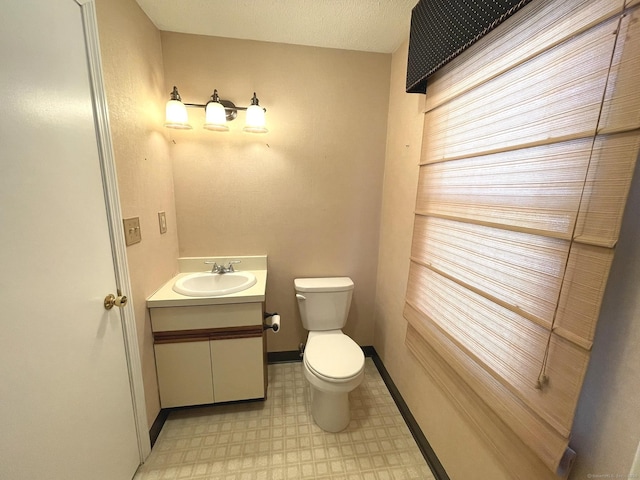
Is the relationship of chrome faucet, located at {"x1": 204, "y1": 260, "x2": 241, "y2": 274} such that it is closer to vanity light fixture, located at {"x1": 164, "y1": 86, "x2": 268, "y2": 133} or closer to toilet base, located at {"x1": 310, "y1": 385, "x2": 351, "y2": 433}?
vanity light fixture, located at {"x1": 164, "y1": 86, "x2": 268, "y2": 133}

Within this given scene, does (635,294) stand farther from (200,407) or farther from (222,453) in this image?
(200,407)

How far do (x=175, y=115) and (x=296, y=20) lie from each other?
34.0 inches

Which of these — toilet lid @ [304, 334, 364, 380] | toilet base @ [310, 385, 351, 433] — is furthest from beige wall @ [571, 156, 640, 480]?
toilet base @ [310, 385, 351, 433]

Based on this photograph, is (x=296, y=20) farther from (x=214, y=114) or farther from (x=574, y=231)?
(x=574, y=231)

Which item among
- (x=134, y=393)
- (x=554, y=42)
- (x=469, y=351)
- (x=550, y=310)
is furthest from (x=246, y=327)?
(x=554, y=42)

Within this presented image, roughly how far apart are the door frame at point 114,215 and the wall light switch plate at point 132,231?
4cm

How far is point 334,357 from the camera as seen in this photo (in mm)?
1457

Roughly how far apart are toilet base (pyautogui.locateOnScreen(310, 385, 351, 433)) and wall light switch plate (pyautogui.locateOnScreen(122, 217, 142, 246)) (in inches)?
50.3

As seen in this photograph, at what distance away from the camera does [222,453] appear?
4.33 feet

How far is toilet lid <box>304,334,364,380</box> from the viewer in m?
1.34

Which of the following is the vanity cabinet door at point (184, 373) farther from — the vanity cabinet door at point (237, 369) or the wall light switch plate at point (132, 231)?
the wall light switch plate at point (132, 231)

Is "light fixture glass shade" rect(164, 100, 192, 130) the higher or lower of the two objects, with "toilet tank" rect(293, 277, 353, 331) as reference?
higher

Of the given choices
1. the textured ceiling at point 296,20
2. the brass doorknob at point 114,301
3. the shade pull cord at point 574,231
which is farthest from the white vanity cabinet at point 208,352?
the textured ceiling at point 296,20

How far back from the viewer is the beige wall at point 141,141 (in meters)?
1.06
